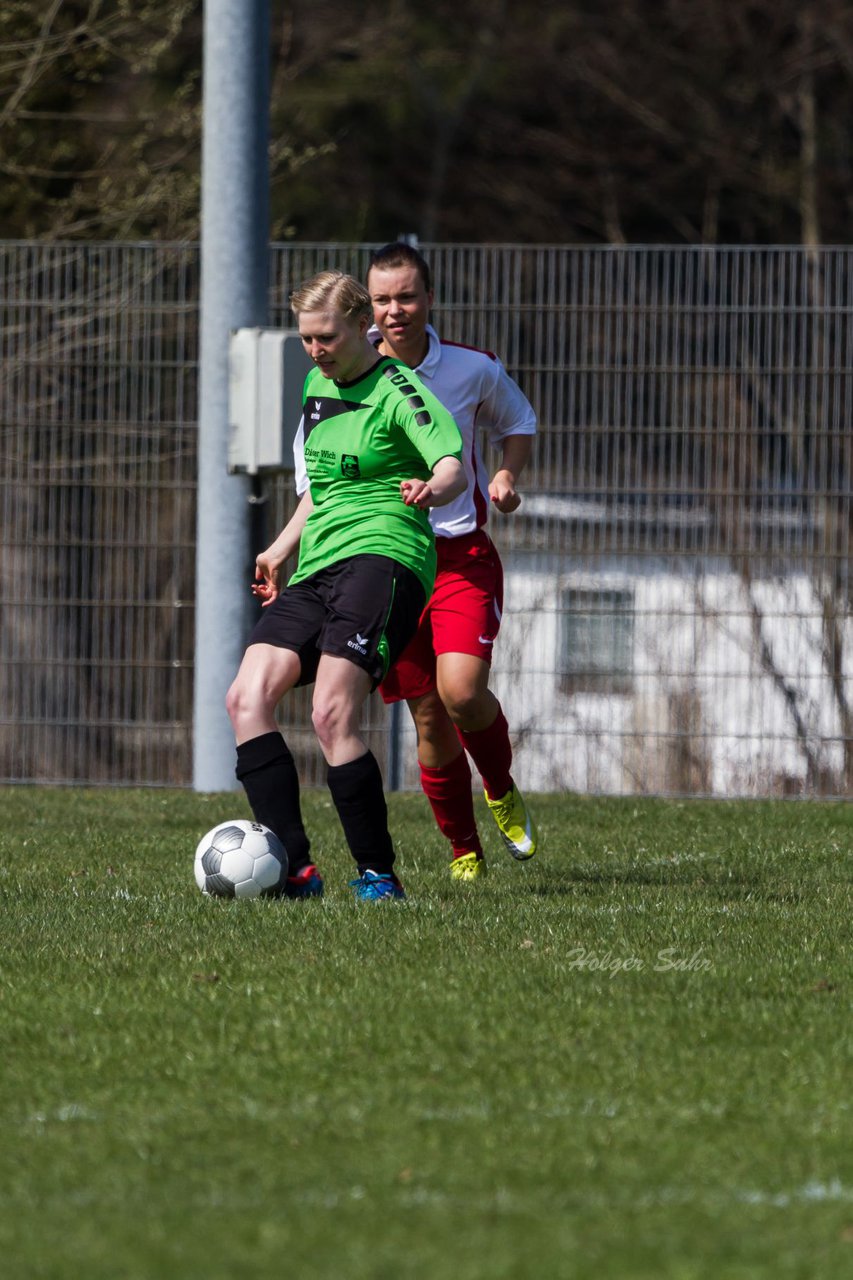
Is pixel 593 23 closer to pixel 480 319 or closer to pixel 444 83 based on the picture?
pixel 444 83

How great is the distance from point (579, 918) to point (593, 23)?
796 inches

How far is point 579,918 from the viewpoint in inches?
227

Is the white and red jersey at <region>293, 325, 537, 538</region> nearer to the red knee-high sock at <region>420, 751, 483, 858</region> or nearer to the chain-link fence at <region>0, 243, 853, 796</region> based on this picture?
the red knee-high sock at <region>420, 751, 483, 858</region>

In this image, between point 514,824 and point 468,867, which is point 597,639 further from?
point 468,867

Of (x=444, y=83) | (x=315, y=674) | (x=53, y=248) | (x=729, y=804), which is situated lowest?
(x=729, y=804)

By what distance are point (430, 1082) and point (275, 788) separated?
92.9 inches

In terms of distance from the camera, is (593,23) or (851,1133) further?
(593,23)

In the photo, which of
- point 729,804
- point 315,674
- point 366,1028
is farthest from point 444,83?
point 366,1028

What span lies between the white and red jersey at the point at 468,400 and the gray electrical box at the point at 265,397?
350 cm

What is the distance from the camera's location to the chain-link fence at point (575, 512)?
1102 cm

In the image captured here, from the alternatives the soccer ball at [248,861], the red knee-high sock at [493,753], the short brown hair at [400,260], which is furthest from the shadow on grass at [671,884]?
the short brown hair at [400,260]

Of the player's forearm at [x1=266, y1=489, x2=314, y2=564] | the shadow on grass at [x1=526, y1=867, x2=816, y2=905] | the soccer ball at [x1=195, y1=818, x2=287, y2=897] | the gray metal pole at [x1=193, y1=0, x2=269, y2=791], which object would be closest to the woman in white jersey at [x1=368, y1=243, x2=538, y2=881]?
the shadow on grass at [x1=526, y1=867, x2=816, y2=905]

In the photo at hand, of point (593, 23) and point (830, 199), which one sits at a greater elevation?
point (593, 23)

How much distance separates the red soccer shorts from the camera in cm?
665
